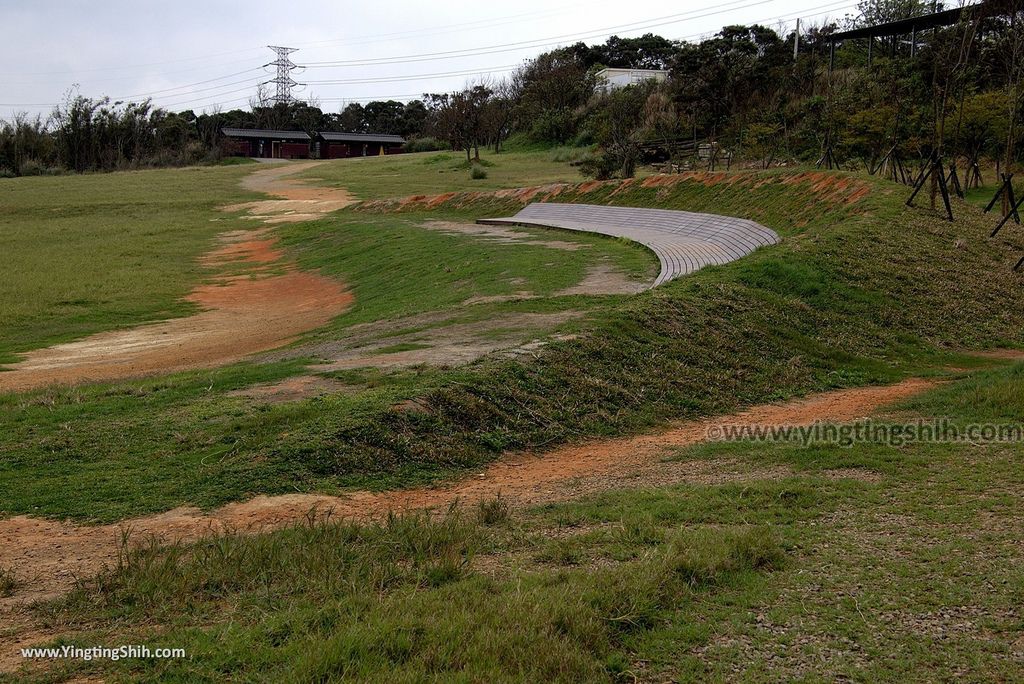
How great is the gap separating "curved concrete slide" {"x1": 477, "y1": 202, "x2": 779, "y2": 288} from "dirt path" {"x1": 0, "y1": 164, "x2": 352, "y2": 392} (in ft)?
23.5

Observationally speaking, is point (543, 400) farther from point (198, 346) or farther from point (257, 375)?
point (198, 346)

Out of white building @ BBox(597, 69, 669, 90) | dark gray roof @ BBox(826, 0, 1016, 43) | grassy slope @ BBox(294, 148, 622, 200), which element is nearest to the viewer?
dark gray roof @ BBox(826, 0, 1016, 43)

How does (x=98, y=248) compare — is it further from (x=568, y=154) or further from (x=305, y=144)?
(x=305, y=144)

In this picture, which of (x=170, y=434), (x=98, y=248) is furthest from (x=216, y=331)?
(x=98, y=248)

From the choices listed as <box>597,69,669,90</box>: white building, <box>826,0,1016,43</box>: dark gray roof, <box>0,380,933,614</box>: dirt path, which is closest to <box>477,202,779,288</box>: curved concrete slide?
<box>0,380,933,614</box>: dirt path

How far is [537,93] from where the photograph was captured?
2822 inches

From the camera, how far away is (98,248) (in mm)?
31984

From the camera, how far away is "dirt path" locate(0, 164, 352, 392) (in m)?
14.4

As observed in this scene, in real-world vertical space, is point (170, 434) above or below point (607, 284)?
below

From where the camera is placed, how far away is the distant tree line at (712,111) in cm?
2772

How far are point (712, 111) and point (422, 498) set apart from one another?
43.4 m

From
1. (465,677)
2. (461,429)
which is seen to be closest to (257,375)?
(461,429)

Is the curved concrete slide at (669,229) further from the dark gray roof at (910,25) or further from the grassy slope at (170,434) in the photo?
the dark gray roof at (910,25)

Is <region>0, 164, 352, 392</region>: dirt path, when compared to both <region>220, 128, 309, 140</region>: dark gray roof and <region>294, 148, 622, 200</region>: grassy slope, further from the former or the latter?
<region>220, 128, 309, 140</region>: dark gray roof
